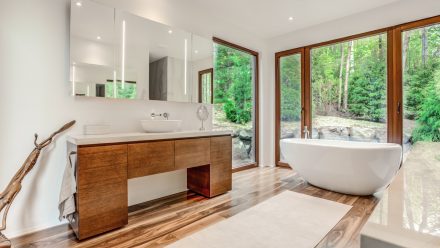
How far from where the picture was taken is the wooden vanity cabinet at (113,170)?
188 centimetres

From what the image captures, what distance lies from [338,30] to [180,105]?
10.1 feet

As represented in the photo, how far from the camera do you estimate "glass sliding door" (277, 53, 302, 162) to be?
4.47 meters

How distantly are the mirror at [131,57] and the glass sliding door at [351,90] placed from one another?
2.33 metres

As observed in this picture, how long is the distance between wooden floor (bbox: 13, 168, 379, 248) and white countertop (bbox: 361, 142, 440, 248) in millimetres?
1408

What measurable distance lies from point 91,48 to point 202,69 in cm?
150

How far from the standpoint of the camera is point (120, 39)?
8.26 feet

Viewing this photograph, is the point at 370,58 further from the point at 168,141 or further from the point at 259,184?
the point at 168,141

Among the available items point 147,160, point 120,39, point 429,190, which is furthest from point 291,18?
point 429,190

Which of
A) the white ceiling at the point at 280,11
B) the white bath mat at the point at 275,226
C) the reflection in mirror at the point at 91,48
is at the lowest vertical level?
the white bath mat at the point at 275,226

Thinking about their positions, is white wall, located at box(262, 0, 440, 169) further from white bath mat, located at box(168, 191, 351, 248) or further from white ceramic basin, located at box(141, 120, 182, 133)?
white ceramic basin, located at box(141, 120, 182, 133)

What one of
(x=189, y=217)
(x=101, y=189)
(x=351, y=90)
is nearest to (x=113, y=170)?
(x=101, y=189)

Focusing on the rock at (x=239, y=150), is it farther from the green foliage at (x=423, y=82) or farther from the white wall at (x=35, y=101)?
the green foliage at (x=423, y=82)

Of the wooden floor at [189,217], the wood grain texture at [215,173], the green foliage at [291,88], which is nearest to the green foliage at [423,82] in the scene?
the wooden floor at [189,217]

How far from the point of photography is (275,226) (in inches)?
83.1
